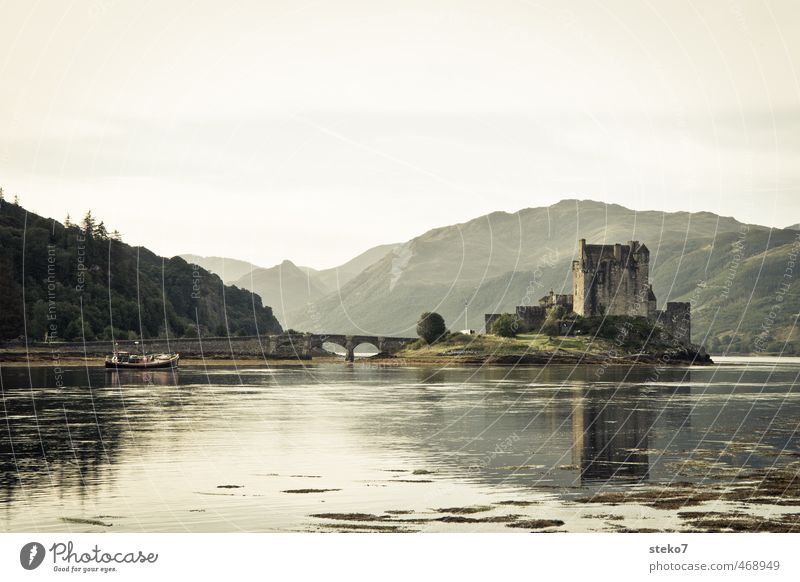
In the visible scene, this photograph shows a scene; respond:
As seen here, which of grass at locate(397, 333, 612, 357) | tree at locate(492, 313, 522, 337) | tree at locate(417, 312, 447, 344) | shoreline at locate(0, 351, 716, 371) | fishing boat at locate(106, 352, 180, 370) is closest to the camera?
fishing boat at locate(106, 352, 180, 370)

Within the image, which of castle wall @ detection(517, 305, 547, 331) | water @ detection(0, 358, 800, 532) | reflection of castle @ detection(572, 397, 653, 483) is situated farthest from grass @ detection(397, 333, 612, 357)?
reflection of castle @ detection(572, 397, 653, 483)

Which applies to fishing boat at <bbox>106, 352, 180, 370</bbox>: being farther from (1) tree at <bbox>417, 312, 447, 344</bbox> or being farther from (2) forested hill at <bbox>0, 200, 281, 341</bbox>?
(1) tree at <bbox>417, 312, 447, 344</bbox>

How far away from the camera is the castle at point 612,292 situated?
186 metres

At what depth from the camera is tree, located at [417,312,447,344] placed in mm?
189125

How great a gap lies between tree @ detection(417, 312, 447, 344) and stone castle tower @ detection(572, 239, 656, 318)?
2302 cm

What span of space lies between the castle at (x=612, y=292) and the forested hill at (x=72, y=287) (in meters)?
56.4

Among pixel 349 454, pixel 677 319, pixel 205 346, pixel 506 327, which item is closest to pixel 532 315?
pixel 506 327

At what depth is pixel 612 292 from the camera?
614 feet

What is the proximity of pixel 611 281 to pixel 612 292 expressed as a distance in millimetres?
1880

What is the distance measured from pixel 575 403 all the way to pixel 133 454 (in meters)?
38.2

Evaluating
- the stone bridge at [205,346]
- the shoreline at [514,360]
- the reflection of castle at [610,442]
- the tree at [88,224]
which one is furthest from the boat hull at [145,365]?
the reflection of castle at [610,442]

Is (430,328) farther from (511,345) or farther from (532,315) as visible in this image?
(511,345)

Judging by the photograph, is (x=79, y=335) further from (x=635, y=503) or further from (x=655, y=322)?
(x=635, y=503)

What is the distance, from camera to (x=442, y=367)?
549 feet
